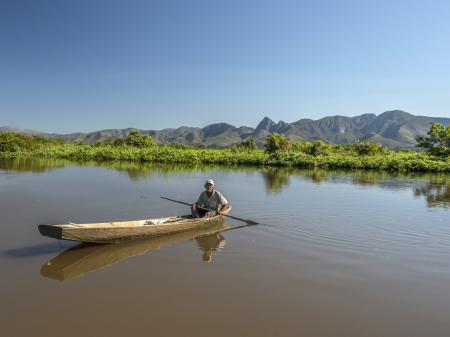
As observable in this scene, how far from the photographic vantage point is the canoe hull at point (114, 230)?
6.84 metres

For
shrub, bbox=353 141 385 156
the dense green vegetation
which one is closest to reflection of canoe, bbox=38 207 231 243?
the dense green vegetation

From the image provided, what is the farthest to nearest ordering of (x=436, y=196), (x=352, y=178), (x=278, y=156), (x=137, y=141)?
(x=137, y=141)
(x=278, y=156)
(x=352, y=178)
(x=436, y=196)

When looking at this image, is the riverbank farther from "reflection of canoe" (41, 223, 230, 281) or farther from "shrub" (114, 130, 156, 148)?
"reflection of canoe" (41, 223, 230, 281)

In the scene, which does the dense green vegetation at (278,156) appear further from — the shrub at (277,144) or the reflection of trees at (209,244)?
the reflection of trees at (209,244)

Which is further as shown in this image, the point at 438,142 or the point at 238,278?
the point at 438,142

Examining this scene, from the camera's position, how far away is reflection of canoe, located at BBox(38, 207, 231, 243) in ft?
22.5

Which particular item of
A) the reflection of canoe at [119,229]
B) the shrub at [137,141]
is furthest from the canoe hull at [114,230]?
the shrub at [137,141]

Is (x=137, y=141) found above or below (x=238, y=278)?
above

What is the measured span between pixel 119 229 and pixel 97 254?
0.60 metres

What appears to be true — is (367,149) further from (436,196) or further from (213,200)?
(213,200)

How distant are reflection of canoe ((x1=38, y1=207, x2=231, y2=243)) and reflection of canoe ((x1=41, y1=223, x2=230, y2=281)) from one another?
0.46 ft

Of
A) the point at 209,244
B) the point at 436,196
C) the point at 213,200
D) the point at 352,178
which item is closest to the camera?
the point at 209,244

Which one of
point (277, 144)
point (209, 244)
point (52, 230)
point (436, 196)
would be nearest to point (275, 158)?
point (277, 144)

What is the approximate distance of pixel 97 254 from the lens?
24.7ft
